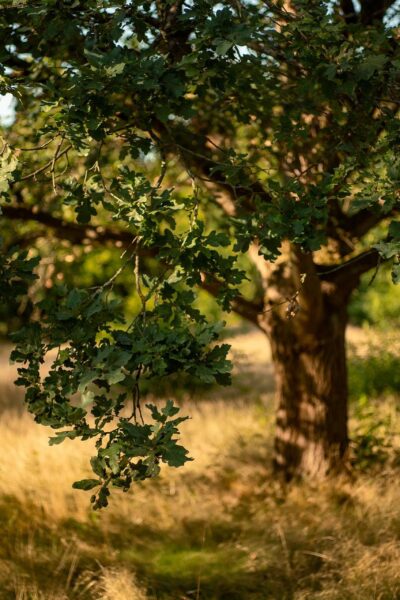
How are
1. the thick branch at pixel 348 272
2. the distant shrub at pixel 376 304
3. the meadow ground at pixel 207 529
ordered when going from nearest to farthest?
the meadow ground at pixel 207 529, the thick branch at pixel 348 272, the distant shrub at pixel 376 304

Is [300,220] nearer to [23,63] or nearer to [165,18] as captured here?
[165,18]

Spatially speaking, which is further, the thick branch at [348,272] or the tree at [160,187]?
the thick branch at [348,272]

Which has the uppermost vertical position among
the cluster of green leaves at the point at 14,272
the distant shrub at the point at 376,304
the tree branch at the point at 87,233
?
the distant shrub at the point at 376,304

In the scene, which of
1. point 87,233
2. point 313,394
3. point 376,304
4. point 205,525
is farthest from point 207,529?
point 376,304

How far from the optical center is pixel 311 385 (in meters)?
5.93

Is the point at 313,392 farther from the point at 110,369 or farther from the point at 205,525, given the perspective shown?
the point at 110,369

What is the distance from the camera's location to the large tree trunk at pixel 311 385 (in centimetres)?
580

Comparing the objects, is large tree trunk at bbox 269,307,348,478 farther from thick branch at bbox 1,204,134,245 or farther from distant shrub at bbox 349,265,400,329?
distant shrub at bbox 349,265,400,329

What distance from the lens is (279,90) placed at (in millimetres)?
4059

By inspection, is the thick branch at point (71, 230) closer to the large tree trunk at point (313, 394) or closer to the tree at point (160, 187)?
the large tree trunk at point (313, 394)

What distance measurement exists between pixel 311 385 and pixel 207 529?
130 centimetres

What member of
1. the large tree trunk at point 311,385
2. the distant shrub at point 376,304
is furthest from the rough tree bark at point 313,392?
the distant shrub at point 376,304

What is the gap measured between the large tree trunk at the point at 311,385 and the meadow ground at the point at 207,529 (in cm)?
23

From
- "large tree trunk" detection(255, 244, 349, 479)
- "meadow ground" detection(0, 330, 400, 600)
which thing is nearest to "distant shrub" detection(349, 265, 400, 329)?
"meadow ground" detection(0, 330, 400, 600)
